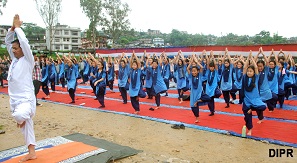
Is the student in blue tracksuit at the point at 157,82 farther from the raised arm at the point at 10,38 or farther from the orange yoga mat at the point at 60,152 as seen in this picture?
the raised arm at the point at 10,38

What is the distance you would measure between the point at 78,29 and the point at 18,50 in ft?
170

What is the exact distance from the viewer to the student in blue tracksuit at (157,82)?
27.5 feet

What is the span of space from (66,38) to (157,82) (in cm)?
4707

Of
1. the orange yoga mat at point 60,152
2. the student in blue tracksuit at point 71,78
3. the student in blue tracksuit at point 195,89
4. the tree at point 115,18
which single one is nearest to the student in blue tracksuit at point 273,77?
the student in blue tracksuit at point 195,89

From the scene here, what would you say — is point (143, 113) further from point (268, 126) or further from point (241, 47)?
point (241, 47)

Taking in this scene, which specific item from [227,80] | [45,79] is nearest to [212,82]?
[227,80]

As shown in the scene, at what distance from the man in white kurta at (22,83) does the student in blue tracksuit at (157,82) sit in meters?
4.99

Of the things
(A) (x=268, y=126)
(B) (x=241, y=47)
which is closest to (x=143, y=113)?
(A) (x=268, y=126)

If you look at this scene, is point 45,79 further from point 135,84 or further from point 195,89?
point 195,89

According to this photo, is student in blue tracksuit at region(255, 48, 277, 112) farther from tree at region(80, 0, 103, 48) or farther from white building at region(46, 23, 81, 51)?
white building at region(46, 23, 81, 51)

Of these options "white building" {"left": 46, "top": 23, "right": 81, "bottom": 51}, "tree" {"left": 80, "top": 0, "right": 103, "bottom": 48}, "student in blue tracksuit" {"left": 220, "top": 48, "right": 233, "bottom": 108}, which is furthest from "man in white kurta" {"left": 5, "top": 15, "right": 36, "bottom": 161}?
"white building" {"left": 46, "top": 23, "right": 81, "bottom": 51}

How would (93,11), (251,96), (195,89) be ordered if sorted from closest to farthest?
(251,96) < (195,89) < (93,11)

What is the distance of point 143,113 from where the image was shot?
25.3ft

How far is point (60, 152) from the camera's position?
404 cm
